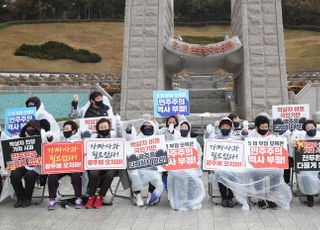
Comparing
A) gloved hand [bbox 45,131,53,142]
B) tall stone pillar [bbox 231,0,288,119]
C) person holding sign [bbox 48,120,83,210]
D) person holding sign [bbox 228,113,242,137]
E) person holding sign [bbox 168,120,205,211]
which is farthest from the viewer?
tall stone pillar [bbox 231,0,288,119]

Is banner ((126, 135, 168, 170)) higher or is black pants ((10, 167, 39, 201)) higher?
banner ((126, 135, 168, 170))

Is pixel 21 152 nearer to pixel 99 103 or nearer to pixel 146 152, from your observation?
pixel 99 103

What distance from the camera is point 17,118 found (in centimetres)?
781

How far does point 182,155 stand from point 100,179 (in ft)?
4.28

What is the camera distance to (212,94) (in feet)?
66.8

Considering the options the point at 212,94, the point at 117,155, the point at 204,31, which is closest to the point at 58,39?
the point at 204,31

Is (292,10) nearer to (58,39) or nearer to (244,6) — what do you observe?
(58,39)

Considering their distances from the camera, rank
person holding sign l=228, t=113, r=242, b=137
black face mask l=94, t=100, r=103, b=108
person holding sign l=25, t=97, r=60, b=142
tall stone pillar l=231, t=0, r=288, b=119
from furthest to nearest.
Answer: tall stone pillar l=231, t=0, r=288, b=119
person holding sign l=228, t=113, r=242, b=137
black face mask l=94, t=100, r=103, b=108
person holding sign l=25, t=97, r=60, b=142

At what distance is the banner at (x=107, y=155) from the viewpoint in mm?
6602

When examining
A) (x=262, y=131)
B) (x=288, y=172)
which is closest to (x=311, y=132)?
(x=262, y=131)

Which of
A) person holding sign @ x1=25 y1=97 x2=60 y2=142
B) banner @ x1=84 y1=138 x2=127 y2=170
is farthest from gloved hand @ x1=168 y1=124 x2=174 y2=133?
person holding sign @ x1=25 y1=97 x2=60 y2=142

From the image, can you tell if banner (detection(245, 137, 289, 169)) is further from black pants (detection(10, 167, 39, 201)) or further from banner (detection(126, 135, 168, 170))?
black pants (detection(10, 167, 39, 201))

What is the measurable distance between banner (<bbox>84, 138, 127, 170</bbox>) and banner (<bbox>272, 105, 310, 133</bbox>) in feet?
10.9

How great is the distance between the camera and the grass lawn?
41.2m
